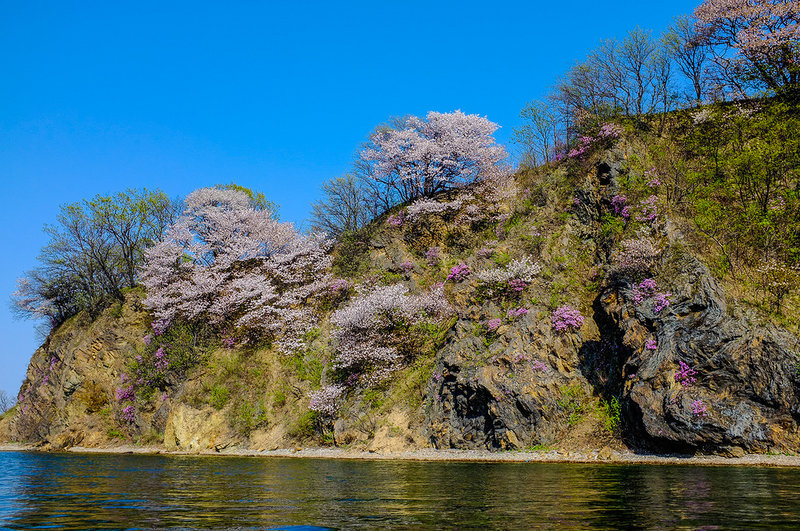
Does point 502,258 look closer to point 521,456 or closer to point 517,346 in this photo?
point 517,346

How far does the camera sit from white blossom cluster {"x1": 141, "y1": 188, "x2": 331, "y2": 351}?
44.2m

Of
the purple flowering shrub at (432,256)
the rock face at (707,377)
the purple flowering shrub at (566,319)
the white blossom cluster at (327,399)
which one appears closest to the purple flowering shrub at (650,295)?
the rock face at (707,377)

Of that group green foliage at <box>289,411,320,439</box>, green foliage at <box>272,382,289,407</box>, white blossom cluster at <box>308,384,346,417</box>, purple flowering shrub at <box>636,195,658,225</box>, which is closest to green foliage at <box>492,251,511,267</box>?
purple flowering shrub at <box>636,195,658,225</box>

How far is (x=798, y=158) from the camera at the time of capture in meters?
29.4

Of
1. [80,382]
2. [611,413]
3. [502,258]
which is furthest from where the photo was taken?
[80,382]

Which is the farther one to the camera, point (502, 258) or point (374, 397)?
point (502, 258)

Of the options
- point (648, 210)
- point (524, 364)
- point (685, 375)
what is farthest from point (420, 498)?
point (648, 210)

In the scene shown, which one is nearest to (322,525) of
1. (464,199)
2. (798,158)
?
(798,158)

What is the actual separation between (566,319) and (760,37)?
25.9m

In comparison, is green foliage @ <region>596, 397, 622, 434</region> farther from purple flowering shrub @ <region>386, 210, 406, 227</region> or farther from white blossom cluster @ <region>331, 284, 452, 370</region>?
purple flowering shrub @ <region>386, 210, 406, 227</region>

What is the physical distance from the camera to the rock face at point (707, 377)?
21516 millimetres

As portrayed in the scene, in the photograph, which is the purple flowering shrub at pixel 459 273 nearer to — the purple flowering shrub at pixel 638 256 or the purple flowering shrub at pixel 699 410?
the purple flowering shrub at pixel 638 256

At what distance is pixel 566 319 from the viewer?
29562 millimetres

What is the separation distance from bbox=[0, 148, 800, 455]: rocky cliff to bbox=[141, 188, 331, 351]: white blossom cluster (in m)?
2.94
